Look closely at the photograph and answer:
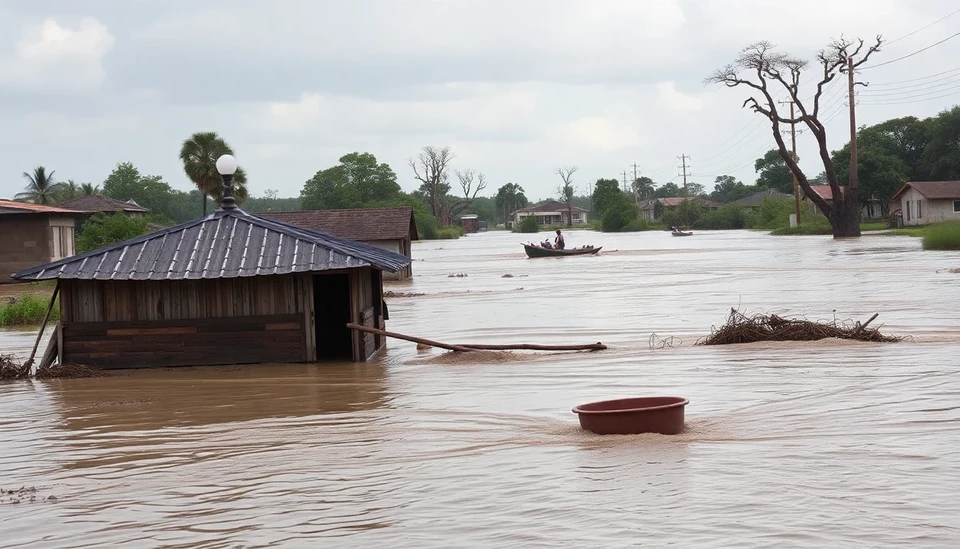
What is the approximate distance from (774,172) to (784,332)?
395 ft

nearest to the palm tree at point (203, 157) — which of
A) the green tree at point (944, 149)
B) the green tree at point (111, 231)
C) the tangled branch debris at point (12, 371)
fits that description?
the green tree at point (111, 231)

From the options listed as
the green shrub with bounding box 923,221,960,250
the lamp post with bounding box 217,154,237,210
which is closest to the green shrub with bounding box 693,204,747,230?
the green shrub with bounding box 923,221,960,250

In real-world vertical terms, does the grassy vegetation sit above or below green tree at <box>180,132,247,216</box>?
below

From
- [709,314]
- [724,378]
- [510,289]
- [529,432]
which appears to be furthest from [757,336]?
[510,289]

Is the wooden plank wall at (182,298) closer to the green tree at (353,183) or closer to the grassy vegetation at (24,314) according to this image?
the grassy vegetation at (24,314)

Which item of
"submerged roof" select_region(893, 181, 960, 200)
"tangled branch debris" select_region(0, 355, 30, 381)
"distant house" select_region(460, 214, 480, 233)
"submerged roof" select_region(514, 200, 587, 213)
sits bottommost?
"tangled branch debris" select_region(0, 355, 30, 381)

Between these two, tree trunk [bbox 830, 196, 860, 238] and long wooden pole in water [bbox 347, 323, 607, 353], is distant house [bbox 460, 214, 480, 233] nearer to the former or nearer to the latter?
tree trunk [bbox 830, 196, 860, 238]

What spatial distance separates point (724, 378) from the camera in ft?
46.2

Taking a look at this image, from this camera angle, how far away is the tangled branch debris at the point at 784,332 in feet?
55.9

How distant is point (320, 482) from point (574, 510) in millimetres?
2294

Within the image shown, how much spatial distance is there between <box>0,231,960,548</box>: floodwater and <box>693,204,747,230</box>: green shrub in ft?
342

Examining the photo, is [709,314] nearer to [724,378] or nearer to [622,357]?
[622,357]

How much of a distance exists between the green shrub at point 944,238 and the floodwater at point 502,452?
2780 centimetres

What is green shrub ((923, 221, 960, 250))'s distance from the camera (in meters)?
45.6
